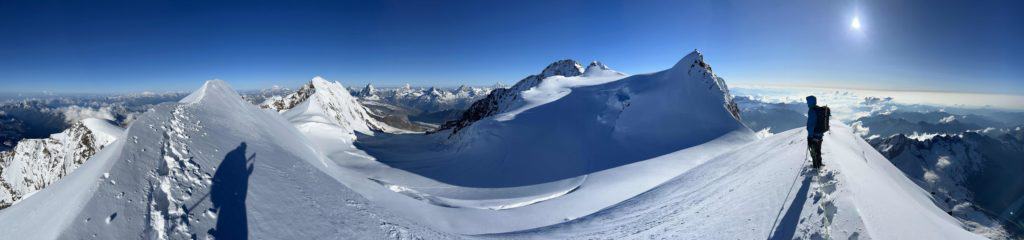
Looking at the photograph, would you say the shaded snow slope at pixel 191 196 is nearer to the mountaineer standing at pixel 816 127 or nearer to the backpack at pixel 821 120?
the mountaineer standing at pixel 816 127

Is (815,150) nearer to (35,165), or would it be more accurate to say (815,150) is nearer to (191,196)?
(191,196)

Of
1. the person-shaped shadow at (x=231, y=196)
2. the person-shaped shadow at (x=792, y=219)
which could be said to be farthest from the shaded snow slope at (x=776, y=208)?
the person-shaped shadow at (x=231, y=196)

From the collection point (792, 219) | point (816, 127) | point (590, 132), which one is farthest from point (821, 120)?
point (590, 132)

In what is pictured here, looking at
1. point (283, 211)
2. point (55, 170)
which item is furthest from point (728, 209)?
point (55, 170)

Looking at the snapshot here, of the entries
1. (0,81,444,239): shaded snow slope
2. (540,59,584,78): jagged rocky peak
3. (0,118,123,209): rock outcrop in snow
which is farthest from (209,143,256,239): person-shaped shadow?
(0,118,123,209): rock outcrop in snow

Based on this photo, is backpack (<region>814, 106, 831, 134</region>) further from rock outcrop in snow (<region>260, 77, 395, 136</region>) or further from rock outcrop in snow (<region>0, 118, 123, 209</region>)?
rock outcrop in snow (<region>0, 118, 123, 209</region>)

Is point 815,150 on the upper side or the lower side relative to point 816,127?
lower
